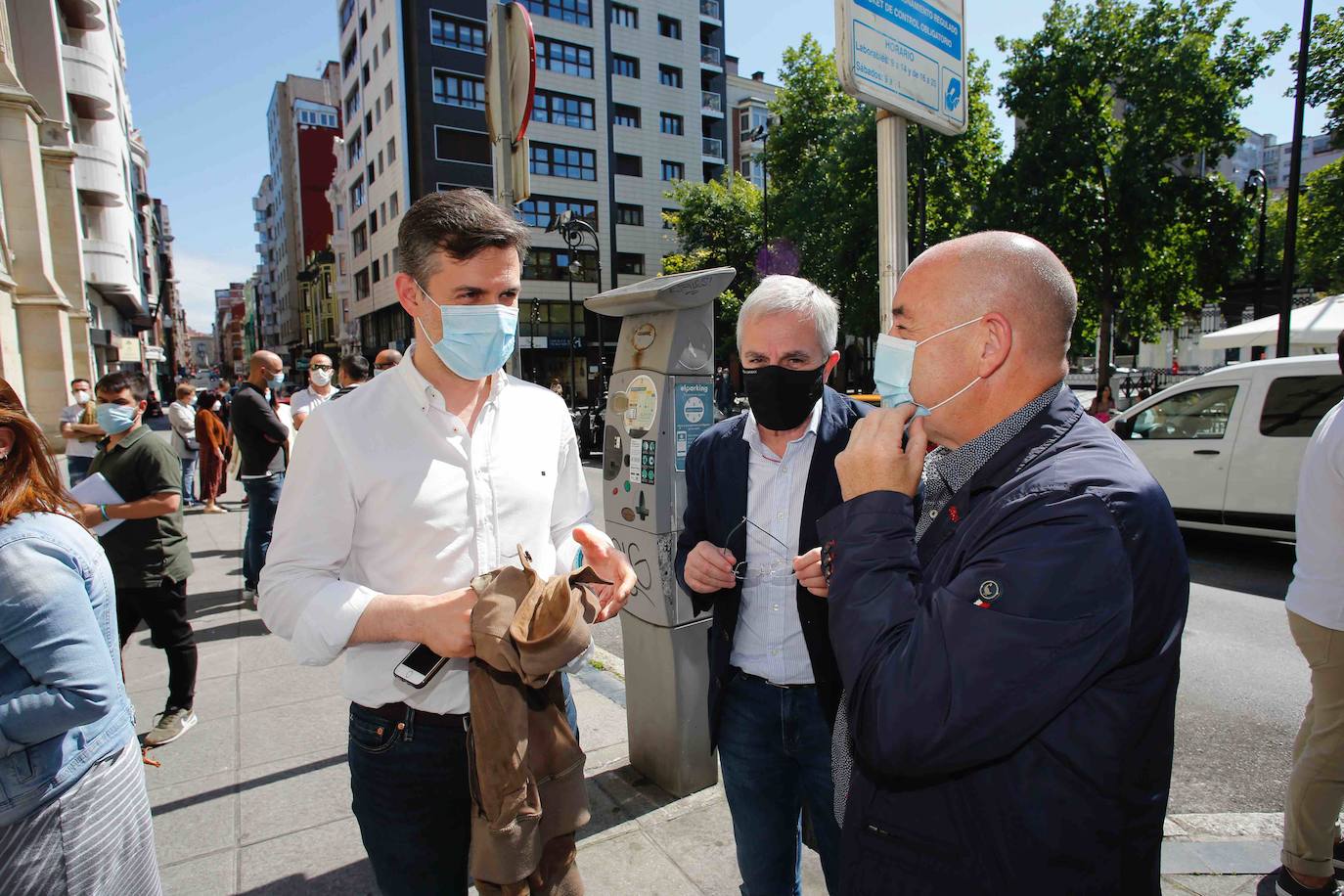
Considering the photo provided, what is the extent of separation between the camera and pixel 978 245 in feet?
4.59

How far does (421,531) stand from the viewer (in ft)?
5.41

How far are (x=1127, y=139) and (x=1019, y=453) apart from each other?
2304 centimetres

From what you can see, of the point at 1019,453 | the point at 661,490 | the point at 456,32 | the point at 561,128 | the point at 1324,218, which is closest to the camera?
the point at 1019,453

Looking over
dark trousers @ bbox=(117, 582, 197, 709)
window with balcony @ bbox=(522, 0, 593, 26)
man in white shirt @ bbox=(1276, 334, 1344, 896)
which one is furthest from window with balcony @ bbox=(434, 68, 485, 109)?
man in white shirt @ bbox=(1276, 334, 1344, 896)

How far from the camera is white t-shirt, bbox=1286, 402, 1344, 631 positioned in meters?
2.50

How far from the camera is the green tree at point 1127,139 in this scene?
18766mm

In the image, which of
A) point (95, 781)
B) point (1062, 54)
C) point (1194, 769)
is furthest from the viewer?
point (1062, 54)

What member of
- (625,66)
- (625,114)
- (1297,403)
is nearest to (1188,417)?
(1297,403)

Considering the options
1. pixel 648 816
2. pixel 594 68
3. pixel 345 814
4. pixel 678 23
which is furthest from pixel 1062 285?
pixel 678 23

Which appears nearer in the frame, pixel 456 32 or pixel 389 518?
pixel 389 518

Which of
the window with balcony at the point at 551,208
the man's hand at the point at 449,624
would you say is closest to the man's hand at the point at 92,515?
the man's hand at the point at 449,624

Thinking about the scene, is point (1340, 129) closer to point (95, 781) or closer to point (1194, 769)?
point (1194, 769)

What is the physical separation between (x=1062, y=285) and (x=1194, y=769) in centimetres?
360

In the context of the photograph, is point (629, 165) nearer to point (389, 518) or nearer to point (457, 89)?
point (457, 89)
